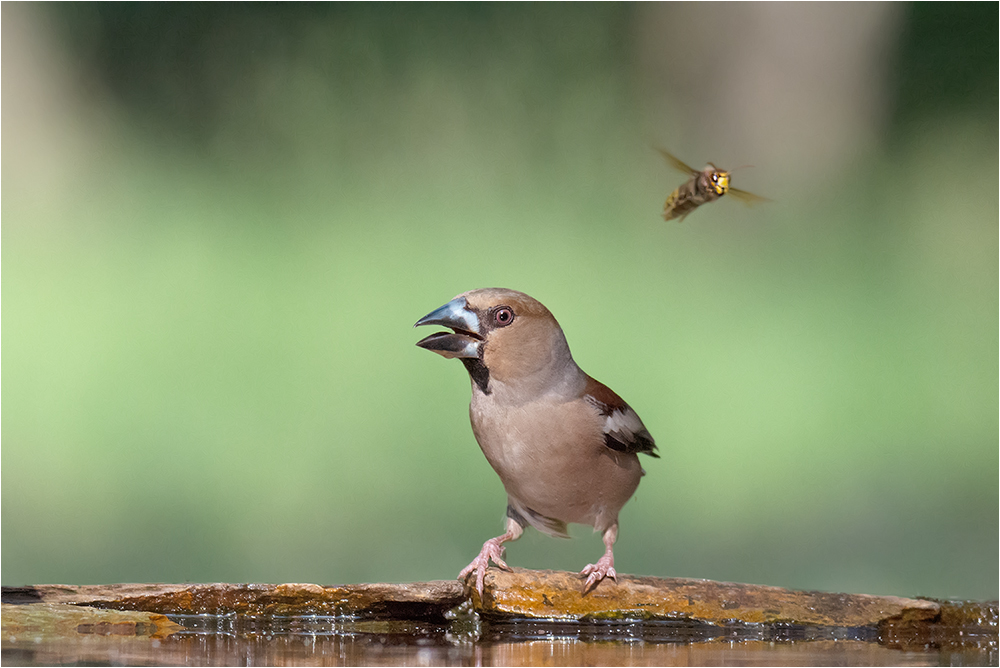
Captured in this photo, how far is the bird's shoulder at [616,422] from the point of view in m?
3.49

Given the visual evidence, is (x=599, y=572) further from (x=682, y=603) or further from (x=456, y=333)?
(x=456, y=333)

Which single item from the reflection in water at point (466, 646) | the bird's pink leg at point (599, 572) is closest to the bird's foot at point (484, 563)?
the reflection in water at point (466, 646)

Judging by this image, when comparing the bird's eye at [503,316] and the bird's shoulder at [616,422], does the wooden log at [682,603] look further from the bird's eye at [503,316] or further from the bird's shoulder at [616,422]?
the bird's eye at [503,316]

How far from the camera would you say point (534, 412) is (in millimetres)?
3348

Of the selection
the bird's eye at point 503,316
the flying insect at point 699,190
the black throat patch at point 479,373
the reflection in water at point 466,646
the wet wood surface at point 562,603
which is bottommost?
the reflection in water at point 466,646

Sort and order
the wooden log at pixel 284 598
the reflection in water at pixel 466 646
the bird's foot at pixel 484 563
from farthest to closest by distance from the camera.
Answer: the bird's foot at pixel 484 563, the wooden log at pixel 284 598, the reflection in water at pixel 466 646

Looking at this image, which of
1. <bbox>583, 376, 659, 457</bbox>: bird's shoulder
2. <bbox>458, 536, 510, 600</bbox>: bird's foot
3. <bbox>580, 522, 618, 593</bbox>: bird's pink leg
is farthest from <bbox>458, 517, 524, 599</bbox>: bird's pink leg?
<bbox>583, 376, 659, 457</bbox>: bird's shoulder

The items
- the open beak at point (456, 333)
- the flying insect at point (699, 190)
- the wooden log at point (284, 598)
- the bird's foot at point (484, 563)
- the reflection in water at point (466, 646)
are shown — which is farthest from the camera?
the flying insect at point (699, 190)

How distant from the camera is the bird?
327 cm

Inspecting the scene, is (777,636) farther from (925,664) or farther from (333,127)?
(333,127)

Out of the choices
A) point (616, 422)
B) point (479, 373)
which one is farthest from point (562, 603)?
point (479, 373)

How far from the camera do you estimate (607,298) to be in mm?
7391

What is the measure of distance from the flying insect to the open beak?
1.02m

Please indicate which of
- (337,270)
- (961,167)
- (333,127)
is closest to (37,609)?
(337,270)
